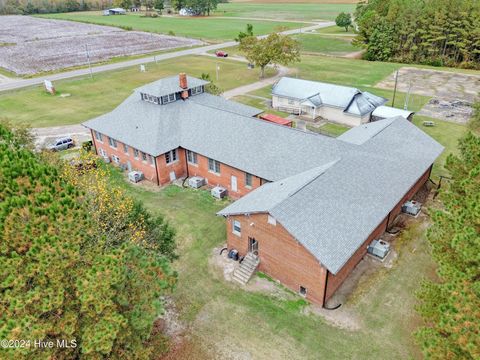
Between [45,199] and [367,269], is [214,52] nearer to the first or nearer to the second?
[367,269]

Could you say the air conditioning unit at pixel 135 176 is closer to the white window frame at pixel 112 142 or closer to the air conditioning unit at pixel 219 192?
the white window frame at pixel 112 142

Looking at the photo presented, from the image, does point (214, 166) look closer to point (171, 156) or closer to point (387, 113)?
point (171, 156)

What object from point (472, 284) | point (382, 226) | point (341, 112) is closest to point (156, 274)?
point (472, 284)

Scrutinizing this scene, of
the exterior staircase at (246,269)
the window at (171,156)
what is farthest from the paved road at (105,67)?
the exterior staircase at (246,269)

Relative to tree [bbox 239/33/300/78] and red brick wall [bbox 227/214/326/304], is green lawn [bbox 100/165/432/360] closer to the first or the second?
red brick wall [bbox 227/214/326/304]

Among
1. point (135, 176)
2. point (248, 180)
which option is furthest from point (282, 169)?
point (135, 176)

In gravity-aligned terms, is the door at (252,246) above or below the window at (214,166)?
below

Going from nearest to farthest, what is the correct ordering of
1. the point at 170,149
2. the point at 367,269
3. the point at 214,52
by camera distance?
the point at 367,269, the point at 170,149, the point at 214,52
